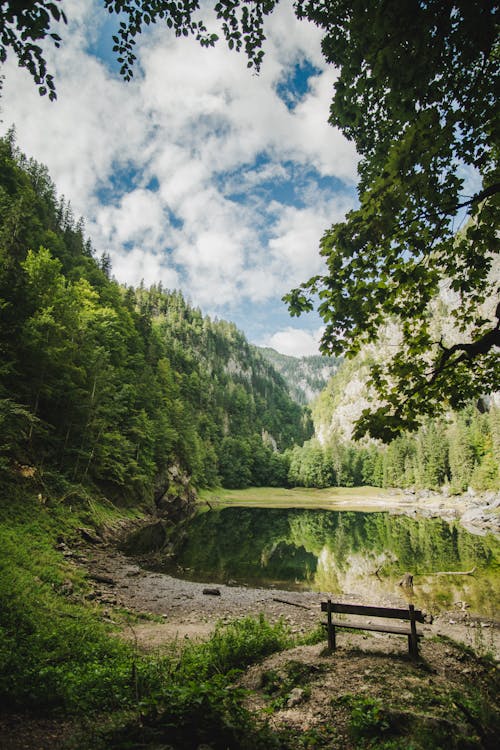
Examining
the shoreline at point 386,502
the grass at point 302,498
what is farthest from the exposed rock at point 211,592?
the grass at point 302,498

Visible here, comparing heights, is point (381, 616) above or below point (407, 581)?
above

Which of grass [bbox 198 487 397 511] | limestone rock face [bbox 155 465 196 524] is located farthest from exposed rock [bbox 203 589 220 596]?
grass [bbox 198 487 397 511]

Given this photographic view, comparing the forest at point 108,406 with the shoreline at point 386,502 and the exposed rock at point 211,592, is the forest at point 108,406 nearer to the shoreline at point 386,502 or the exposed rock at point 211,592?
the shoreline at point 386,502

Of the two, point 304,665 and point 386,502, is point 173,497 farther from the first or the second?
point 386,502

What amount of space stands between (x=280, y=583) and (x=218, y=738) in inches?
785

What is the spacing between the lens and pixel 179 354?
11362 cm

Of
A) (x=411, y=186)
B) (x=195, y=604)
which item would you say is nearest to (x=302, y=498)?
(x=195, y=604)

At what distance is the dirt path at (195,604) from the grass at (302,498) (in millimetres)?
49599

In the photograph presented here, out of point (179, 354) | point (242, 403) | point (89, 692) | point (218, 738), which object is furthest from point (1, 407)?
point (242, 403)

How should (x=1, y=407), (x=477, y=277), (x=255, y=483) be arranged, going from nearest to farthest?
1. (x=477, y=277)
2. (x=1, y=407)
3. (x=255, y=483)

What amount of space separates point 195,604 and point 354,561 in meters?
17.0

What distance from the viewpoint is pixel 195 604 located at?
49.9ft

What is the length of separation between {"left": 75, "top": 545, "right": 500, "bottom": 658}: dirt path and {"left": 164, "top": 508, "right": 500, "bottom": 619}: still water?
6.84 feet

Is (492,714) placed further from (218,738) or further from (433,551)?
(433,551)
